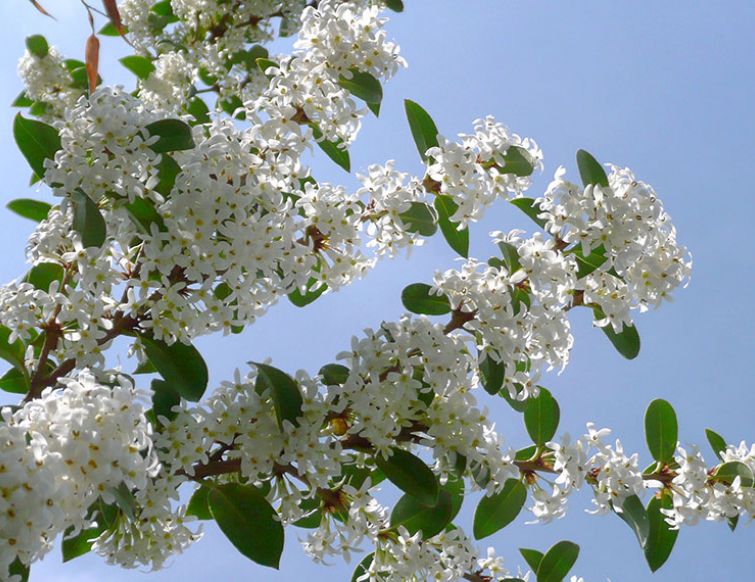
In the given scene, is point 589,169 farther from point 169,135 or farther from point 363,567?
point 363,567

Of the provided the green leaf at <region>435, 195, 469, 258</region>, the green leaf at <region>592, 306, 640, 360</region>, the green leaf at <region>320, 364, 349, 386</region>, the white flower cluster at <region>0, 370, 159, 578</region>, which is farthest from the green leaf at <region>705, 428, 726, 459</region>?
the white flower cluster at <region>0, 370, 159, 578</region>

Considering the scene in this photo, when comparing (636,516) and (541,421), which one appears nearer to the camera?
(636,516)

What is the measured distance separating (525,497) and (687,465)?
653 mm

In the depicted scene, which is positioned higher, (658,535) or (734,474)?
(734,474)

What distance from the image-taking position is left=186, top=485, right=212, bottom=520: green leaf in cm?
320

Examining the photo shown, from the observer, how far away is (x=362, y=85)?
345 cm

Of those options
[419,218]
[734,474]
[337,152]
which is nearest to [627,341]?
[734,474]

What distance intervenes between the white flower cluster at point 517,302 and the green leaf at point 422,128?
559 mm

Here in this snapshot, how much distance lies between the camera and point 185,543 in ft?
9.82

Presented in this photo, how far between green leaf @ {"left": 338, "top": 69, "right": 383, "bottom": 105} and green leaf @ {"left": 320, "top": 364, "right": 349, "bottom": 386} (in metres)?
1.11

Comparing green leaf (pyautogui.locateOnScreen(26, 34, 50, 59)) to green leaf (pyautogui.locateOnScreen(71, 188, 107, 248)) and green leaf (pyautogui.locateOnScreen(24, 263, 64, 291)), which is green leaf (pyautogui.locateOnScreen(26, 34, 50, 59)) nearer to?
green leaf (pyautogui.locateOnScreen(24, 263, 64, 291))

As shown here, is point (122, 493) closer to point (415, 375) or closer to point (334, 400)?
point (334, 400)

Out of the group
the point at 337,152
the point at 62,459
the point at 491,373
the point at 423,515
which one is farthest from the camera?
the point at 337,152

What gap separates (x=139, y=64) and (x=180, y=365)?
9.36 feet
